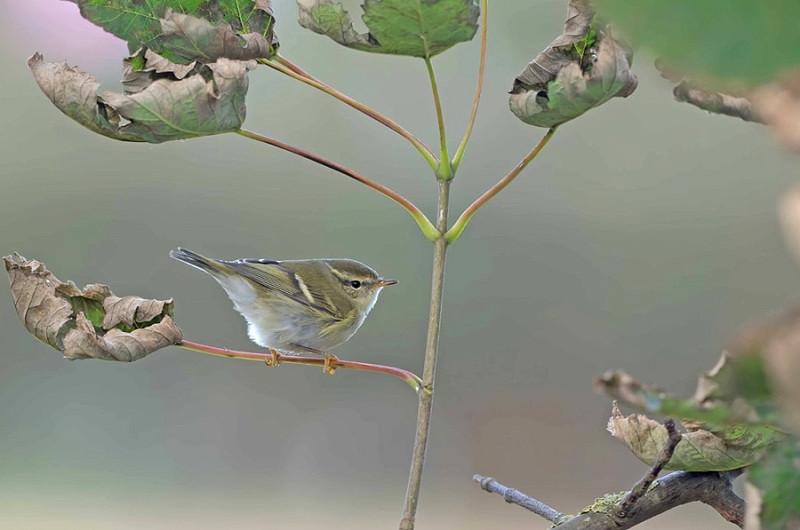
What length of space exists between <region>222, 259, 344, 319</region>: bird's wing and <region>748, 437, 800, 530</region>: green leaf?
1271 millimetres

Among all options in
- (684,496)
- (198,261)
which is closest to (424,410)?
(684,496)

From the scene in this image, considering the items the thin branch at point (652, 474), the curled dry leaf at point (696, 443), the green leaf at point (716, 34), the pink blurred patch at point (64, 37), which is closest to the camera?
the green leaf at point (716, 34)

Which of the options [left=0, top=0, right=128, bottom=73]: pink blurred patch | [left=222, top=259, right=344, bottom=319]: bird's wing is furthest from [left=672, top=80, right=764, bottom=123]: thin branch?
[left=0, top=0, right=128, bottom=73]: pink blurred patch

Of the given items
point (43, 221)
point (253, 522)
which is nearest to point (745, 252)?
point (253, 522)

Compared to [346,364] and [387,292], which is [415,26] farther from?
[387,292]

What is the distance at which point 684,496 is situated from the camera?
54 cm

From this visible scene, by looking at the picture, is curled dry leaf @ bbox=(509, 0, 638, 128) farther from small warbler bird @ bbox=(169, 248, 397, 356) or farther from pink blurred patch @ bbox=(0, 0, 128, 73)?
pink blurred patch @ bbox=(0, 0, 128, 73)

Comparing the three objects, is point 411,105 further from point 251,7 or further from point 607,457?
point 251,7

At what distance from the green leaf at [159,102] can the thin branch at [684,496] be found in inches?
11.7

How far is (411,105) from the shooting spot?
3.15 metres

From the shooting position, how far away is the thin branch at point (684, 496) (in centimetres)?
52

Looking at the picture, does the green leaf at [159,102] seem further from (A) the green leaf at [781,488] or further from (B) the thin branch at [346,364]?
(A) the green leaf at [781,488]

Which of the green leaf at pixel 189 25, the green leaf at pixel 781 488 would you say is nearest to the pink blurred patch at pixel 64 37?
the green leaf at pixel 189 25

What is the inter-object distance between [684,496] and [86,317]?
0.37 m
